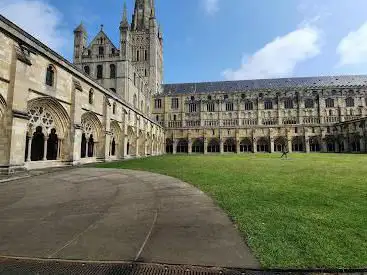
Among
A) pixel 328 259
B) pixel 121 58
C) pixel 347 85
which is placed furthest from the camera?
pixel 347 85

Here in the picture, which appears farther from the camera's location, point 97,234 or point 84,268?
point 97,234

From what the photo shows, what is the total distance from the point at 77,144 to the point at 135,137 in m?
14.5

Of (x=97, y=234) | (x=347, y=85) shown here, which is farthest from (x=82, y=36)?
(x=347, y=85)

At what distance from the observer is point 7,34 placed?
11.0m

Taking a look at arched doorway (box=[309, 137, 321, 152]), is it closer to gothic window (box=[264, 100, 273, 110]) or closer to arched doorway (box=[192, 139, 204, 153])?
gothic window (box=[264, 100, 273, 110])

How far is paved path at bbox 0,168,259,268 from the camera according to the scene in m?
2.91

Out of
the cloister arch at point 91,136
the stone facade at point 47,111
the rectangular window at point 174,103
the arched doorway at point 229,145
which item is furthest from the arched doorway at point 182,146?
the cloister arch at point 91,136

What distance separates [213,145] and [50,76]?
4796 cm

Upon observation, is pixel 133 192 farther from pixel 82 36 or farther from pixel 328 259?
pixel 82 36

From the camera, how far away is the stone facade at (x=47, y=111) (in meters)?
10.8

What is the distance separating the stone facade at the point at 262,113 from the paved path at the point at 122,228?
50.8 m

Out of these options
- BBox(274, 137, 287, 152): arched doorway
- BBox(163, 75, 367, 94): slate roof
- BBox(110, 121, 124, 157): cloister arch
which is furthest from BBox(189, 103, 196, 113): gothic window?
BBox(110, 121, 124, 157): cloister arch

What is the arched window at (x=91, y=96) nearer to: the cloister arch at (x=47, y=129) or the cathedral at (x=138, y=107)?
the cathedral at (x=138, y=107)

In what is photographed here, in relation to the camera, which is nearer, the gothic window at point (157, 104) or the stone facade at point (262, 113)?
the stone facade at point (262, 113)
